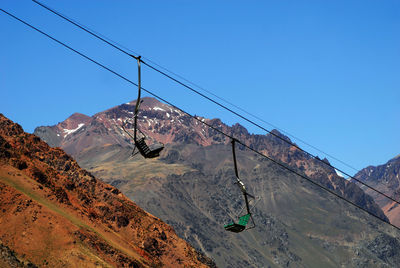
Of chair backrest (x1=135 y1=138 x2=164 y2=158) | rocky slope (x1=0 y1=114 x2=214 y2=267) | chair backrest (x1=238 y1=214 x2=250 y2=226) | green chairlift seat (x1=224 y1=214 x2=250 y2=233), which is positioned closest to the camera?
chair backrest (x1=135 y1=138 x2=164 y2=158)

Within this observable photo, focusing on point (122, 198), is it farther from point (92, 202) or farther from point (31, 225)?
point (31, 225)

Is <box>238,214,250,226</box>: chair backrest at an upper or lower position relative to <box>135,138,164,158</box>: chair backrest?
lower

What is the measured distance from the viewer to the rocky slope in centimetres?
9944

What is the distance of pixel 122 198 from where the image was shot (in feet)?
591

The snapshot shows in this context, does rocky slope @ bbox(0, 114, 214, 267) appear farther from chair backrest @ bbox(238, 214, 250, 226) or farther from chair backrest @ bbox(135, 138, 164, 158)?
chair backrest @ bbox(238, 214, 250, 226)

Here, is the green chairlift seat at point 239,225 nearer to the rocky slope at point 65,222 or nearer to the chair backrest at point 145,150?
the chair backrest at point 145,150

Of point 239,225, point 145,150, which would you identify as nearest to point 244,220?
point 239,225

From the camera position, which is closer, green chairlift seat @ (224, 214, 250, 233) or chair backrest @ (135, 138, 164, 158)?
chair backrest @ (135, 138, 164, 158)

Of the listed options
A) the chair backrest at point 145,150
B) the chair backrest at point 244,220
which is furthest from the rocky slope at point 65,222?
the chair backrest at point 244,220

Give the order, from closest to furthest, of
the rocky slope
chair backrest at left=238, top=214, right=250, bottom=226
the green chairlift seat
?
the green chairlift seat → chair backrest at left=238, top=214, right=250, bottom=226 → the rocky slope

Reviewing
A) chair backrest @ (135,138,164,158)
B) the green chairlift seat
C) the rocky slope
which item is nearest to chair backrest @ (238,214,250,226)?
the green chairlift seat

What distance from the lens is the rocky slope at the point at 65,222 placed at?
99.4m

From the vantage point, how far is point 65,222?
110 m

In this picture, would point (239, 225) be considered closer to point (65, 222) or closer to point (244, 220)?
point (244, 220)
